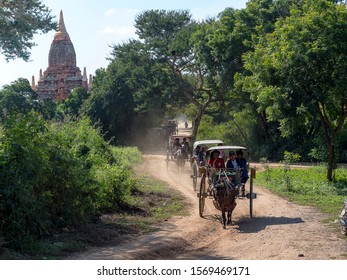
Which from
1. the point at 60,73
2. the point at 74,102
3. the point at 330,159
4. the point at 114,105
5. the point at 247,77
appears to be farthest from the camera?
the point at 60,73

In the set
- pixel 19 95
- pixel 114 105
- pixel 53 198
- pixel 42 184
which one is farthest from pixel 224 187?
pixel 19 95

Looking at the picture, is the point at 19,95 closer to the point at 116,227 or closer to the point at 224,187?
the point at 116,227

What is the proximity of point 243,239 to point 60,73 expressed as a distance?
65216 mm

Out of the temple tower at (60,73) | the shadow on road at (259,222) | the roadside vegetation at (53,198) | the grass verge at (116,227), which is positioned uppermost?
the temple tower at (60,73)

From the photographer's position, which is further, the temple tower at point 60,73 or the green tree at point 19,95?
the temple tower at point 60,73

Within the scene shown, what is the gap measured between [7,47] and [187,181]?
1044cm

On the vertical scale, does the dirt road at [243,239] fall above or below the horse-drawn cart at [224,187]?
below

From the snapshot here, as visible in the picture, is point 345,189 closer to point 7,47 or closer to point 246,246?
point 246,246

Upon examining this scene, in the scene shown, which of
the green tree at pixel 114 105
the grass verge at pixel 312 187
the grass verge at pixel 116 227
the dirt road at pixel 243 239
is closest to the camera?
the grass verge at pixel 116 227

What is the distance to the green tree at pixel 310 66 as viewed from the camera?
2114 centimetres

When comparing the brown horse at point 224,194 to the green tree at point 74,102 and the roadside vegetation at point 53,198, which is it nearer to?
the roadside vegetation at point 53,198

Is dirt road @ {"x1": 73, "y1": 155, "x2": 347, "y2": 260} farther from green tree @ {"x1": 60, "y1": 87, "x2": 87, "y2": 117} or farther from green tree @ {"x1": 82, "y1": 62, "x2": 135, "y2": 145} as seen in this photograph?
green tree @ {"x1": 60, "y1": 87, "x2": 87, "y2": 117}

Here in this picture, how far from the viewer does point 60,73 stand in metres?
74.3

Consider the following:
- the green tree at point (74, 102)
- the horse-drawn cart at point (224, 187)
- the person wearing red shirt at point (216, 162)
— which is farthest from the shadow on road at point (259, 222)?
the green tree at point (74, 102)
